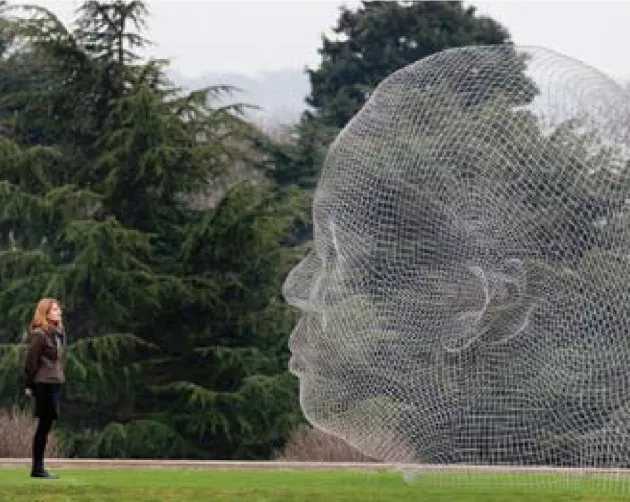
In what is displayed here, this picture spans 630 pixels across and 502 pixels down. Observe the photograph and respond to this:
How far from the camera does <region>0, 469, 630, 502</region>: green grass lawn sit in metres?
14.0

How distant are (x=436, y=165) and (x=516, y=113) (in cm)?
87

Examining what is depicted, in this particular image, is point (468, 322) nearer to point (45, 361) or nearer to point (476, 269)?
point (476, 269)

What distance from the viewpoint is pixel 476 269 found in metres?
14.4

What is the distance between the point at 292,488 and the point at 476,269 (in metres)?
2.51

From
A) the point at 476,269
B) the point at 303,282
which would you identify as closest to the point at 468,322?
the point at 476,269

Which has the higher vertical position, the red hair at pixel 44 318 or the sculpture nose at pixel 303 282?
the sculpture nose at pixel 303 282

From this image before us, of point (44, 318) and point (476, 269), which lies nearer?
point (44, 318)

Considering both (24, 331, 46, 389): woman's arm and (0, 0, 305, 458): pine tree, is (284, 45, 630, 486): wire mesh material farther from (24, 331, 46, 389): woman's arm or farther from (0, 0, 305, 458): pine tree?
(0, 0, 305, 458): pine tree

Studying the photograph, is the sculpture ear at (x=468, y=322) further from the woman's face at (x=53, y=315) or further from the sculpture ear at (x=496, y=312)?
the woman's face at (x=53, y=315)

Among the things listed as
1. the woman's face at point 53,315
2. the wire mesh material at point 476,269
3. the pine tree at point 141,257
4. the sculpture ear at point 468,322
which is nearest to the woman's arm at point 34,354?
the woman's face at point 53,315

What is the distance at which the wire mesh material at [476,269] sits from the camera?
13727 mm

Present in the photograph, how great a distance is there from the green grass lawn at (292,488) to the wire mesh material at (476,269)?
0.30m

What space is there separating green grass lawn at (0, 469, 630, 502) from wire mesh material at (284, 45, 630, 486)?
11.9 inches

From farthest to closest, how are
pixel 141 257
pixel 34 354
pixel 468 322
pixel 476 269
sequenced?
pixel 141 257
pixel 468 322
pixel 476 269
pixel 34 354
